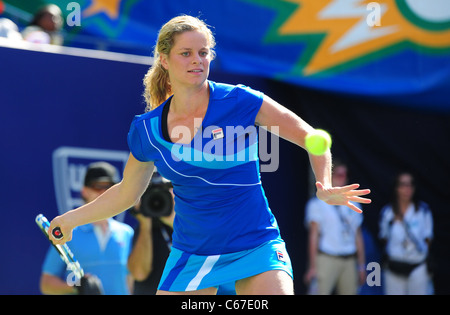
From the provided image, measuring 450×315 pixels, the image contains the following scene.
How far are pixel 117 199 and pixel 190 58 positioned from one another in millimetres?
811

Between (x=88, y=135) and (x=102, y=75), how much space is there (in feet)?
1.99

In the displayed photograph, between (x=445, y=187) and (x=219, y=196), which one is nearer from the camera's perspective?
(x=219, y=196)

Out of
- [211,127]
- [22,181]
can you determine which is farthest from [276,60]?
[211,127]

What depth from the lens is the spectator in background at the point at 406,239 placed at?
826 cm

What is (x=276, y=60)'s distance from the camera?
8484 mm

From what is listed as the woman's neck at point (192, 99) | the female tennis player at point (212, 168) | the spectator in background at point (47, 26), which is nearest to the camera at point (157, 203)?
the female tennis player at point (212, 168)

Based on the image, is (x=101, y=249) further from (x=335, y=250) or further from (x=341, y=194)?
(x=335, y=250)

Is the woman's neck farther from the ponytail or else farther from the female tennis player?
the ponytail

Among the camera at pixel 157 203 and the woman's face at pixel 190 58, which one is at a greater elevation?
the woman's face at pixel 190 58

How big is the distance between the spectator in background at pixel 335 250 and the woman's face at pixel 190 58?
15.5 ft

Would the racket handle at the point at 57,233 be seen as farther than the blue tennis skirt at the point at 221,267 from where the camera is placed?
→ Yes

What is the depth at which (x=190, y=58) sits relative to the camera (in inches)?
144

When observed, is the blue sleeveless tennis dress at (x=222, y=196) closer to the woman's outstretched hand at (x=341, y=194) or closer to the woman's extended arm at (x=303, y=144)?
the woman's extended arm at (x=303, y=144)

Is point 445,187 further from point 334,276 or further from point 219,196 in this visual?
point 219,196
